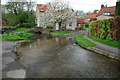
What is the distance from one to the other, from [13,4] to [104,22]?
38082 millimetres

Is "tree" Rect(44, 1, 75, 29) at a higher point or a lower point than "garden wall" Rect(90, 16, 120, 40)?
higher

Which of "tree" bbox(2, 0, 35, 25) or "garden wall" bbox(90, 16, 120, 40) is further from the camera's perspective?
"tree" bbox(2, 0, 35, 25)

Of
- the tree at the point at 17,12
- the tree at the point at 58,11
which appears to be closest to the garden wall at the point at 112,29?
the tree at the point at 58,11

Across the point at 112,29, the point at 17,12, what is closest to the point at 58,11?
the point at 112,29

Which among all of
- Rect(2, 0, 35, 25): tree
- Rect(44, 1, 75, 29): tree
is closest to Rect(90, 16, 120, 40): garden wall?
Rect(44, 1, 75, 29): tree

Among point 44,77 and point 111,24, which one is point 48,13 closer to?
point 111,24

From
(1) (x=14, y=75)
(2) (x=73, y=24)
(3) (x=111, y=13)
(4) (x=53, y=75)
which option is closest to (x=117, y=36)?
(4) (x=53, y=75)

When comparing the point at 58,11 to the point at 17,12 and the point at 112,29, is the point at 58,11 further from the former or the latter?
the point at 17,12

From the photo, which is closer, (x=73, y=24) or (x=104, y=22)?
(x=104, y=22)

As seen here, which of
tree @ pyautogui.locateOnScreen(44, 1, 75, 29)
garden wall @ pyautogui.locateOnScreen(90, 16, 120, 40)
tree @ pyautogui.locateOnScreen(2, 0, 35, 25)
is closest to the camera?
garden wall @ pyautogui.locateOnScreen(90, 16, 120, 40)

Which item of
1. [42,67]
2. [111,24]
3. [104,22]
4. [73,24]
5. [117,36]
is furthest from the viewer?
[73,24]

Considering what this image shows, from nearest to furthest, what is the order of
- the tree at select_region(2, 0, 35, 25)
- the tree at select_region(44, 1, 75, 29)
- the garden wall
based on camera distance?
1. the garden wall
2. the tree at select_region(44, 1, 75, 29)
3. the tree at select_region(2, 0, 35, 25)

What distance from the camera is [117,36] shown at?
10.6m

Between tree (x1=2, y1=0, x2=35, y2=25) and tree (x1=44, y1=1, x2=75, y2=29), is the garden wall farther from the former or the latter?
tree (x1=2, y1=0, x2=35, y2=25)
